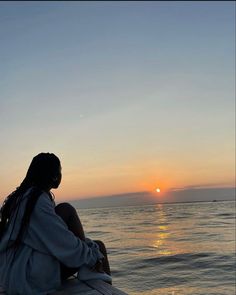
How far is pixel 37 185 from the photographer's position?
3.91m

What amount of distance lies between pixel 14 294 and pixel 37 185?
41.3 inches

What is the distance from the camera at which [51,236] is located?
3.72m

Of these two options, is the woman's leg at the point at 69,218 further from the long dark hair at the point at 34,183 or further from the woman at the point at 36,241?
the long dark hair at the point at 34,183

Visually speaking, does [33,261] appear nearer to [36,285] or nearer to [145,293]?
[36,285]

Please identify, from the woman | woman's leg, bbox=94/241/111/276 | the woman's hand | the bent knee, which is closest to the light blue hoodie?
the woman

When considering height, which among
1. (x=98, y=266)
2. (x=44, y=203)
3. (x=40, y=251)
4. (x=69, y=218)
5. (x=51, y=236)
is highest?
(x=44, y=203)

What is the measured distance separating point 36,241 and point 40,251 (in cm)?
10

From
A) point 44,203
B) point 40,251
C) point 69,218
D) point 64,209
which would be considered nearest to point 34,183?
point 44,203

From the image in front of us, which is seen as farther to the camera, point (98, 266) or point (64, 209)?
point (98, 266)

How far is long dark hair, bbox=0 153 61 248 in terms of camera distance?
3.79 metres

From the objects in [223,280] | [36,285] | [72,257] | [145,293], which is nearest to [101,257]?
[72,257]

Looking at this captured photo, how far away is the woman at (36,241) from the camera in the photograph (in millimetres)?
3715

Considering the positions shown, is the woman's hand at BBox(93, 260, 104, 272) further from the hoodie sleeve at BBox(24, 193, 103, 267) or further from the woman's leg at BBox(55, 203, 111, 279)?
the hoodie sleeve at BBox(24, 193, 103, 267)

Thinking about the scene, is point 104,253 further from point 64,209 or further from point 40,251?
point 40,251
